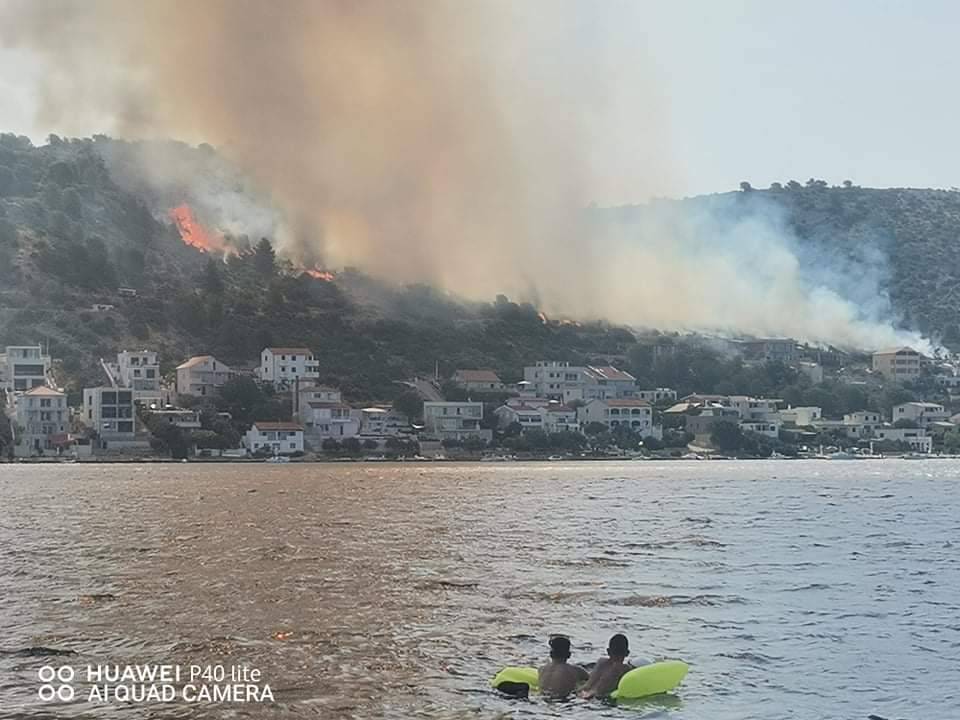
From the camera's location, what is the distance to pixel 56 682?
24719mm

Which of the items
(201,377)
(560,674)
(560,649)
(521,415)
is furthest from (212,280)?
(560,674)

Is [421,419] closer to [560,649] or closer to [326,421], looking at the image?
[326,421]

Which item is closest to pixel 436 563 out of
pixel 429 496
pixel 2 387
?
pixel 429 496

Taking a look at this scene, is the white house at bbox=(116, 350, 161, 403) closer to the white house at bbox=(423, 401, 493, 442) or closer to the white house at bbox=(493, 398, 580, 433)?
the white house at bbox=(423, 401, 493, 442)

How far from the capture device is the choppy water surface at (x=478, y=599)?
2456 cm

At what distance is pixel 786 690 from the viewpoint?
24844 mm

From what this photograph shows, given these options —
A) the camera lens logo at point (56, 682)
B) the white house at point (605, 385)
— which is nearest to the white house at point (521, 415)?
the white house at point (605, 385)

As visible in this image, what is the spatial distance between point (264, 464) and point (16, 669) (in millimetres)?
109299

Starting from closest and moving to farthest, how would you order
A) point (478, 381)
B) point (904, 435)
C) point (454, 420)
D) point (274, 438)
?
point (274, 438), point (454, 420), point (478, 381), point (904, 435)

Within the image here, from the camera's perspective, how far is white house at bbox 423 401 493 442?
151375 millimetres

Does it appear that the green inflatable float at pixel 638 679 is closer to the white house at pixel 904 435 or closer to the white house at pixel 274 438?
the white house at pixel 274 438

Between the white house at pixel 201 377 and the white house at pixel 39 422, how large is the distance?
15004mm

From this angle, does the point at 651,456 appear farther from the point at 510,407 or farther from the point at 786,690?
the point at 786,690

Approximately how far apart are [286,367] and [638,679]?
442ft
